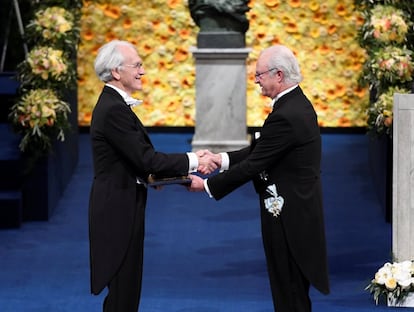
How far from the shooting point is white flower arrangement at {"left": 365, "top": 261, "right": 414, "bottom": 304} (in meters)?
7.50

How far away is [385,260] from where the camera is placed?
866cm

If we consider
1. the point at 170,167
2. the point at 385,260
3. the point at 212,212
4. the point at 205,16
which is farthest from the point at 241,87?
the point at 170,167

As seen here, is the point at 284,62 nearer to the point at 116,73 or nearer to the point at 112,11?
the point at 116,73

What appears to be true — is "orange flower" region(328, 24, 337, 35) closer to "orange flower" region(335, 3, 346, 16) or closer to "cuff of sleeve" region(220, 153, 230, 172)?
"orange flower" region(335, 3, 346, 16)

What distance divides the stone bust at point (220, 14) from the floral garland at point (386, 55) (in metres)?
2.12

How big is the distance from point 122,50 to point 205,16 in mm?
5782

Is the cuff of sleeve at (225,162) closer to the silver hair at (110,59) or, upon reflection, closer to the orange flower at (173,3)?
the silver hair at (110,59)

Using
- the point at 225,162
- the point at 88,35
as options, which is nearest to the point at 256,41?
the point at 88,35

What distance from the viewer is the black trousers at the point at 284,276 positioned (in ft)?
20.1

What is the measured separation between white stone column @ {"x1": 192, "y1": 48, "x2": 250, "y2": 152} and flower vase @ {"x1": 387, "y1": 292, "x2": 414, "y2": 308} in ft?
14.6

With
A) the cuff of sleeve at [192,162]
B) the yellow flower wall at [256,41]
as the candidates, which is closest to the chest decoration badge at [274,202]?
the cuff of sleeve at [192,162]

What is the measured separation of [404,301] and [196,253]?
1.82 metres

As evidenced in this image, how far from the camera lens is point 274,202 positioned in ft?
20.0

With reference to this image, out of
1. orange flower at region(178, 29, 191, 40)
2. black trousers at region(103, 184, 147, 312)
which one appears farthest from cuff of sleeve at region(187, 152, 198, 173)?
orange flower at region(178, 29, 191, 40)
